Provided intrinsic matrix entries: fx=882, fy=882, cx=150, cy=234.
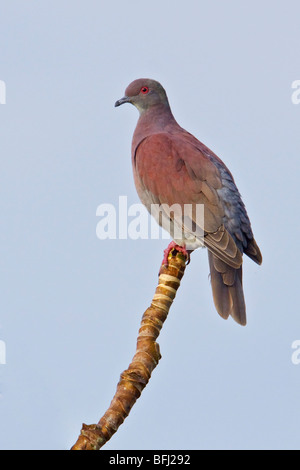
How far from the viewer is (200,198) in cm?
652

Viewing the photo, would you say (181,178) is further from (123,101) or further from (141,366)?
(141,366)

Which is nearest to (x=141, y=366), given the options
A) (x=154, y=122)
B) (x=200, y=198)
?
(x=200, y=198)

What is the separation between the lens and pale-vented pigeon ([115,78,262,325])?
6.06 m

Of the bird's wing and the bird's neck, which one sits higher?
the bird's neck

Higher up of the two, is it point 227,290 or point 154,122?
point 154,122

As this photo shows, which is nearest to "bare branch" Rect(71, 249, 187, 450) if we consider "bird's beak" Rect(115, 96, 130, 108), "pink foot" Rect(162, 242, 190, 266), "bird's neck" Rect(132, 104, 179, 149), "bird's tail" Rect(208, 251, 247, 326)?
"pink foot" Rect(162, 242, 190, 266)

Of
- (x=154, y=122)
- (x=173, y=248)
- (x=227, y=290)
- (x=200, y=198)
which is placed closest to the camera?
(x=173, y=248)

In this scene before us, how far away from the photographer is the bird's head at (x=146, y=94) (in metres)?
7.45

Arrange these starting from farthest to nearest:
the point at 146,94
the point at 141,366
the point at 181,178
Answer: the point at 146,94
the point at 181,178
the point at 141,366

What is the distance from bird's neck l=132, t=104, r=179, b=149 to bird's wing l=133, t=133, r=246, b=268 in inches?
10.6

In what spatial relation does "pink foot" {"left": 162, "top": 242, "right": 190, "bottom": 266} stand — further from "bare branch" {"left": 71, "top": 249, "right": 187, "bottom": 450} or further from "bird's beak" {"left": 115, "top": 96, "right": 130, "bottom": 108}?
"bird's beak" {"left": 115, "top": 96, "right": 130, "bottom": 108}

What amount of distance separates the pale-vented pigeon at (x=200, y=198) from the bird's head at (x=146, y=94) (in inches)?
10.0

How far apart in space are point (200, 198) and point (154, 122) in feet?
3.62
